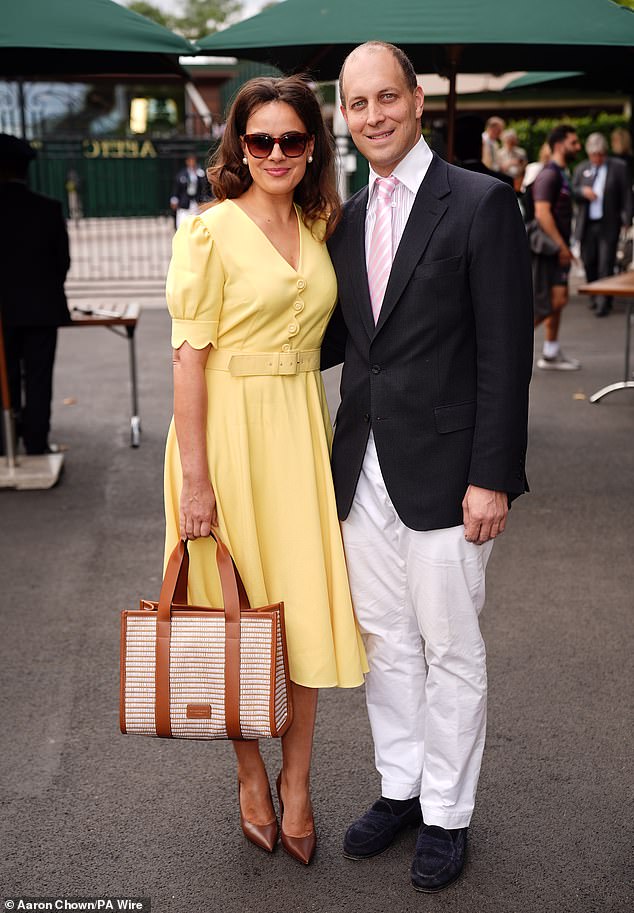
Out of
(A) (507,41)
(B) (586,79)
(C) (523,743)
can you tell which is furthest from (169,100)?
(C) (523,743)

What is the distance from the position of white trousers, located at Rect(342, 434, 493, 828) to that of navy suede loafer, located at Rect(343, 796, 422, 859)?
0.44 ft

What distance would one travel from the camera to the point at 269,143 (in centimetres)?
285

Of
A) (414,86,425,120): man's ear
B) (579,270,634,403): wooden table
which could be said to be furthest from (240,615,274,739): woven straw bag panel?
(579,270,634,403): wooden table

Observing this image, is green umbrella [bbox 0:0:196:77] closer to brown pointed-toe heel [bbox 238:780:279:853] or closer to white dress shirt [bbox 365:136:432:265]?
white dress shirt [bbox 365:136:432:265]

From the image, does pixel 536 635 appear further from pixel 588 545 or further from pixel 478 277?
pixel 478 277

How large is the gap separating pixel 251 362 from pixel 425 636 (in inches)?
35.3

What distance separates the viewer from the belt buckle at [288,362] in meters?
2.96

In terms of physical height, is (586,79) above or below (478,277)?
above

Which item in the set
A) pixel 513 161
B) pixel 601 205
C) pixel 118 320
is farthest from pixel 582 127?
pixel 118 320

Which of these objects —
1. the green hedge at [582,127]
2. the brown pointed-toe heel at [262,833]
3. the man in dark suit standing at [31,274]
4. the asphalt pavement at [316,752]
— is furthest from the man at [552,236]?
the green hedge at [582,127]

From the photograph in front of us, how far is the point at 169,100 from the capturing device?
133ft

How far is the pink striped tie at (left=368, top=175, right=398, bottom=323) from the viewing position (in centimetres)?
292

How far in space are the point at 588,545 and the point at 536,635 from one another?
1301mm

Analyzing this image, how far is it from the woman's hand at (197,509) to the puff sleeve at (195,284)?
0.38 metres
